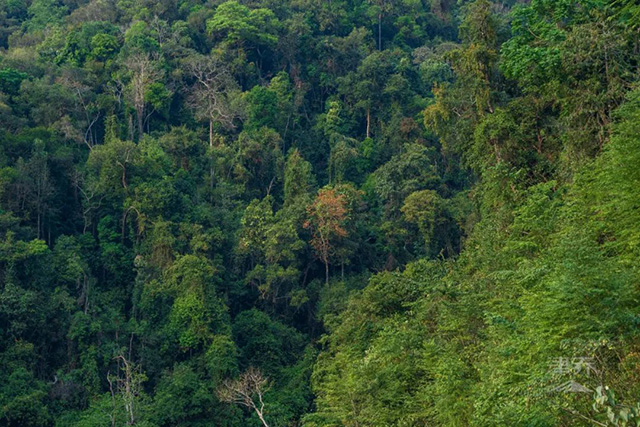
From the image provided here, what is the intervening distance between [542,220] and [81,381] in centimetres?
1296

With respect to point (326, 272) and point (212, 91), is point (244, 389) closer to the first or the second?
point (326, 272)

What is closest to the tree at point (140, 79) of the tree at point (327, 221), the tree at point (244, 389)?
the tree at point (327, 221)

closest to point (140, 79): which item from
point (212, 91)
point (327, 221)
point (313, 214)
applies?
point (212, 91)

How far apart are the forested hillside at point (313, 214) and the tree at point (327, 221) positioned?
0.07 metres

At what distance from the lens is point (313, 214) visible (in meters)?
24.9

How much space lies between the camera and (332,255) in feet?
82.6

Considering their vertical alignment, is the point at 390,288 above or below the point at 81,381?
above

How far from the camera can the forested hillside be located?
11.3 meters

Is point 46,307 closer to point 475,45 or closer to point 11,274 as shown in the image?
point 11,274

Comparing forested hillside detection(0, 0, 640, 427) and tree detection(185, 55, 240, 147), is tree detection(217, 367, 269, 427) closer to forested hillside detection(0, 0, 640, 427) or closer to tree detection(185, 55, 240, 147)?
forested hillside detection(0, 0, 640, 427)

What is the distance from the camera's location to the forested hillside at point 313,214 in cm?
1126

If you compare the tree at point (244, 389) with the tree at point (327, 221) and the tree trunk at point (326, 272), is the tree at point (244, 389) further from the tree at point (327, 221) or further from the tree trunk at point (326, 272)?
the tree at point (327, 221)

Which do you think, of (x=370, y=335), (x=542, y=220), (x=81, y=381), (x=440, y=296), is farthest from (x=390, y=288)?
(x=81, y=381)

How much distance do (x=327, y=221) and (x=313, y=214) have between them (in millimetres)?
539
